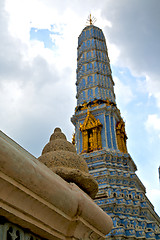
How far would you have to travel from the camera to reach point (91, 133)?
736 inches

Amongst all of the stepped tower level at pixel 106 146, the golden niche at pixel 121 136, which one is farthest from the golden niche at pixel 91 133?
the golden niche at pixel 121 136

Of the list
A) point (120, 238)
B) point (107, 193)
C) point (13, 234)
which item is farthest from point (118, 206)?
point (13, 234)

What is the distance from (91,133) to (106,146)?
1.85 metres

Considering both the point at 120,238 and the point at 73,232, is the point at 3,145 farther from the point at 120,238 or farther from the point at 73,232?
the point at 120,238

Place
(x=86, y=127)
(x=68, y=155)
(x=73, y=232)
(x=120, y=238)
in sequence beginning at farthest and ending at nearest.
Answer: (x=86, y=127)
(x=120, y=238)
(x=68, y=155)
(x=73, y=232)

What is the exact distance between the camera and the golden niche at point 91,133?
58.1 ft

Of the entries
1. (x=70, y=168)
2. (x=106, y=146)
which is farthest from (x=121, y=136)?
(x=70, y=168)

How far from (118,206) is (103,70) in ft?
43.2

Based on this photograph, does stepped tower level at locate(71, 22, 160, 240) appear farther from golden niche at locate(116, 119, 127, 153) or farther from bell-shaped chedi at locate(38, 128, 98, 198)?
bell-shaped chedi at locate(38, 128, 98, 198)

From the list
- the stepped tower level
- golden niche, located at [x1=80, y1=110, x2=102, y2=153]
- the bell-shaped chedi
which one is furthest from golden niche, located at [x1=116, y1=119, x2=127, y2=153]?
the bell-shaped chedi

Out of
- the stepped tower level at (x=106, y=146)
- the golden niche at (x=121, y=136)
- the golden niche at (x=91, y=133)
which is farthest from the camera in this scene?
the golden niche at (x=121, y=136)

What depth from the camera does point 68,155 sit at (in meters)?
2.67

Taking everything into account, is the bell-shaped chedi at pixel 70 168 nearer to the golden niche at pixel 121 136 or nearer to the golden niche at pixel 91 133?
the golden niche at pixel 91 133

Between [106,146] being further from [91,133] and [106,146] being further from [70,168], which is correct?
[70,168]
